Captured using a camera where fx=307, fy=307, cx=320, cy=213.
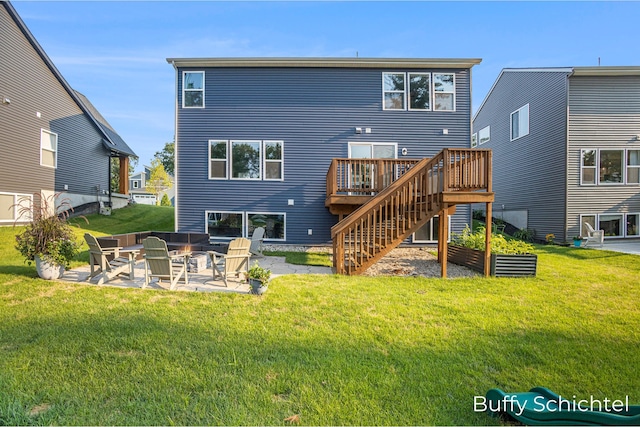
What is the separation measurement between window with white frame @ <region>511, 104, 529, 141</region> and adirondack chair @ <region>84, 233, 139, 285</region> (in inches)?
682

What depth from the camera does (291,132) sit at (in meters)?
12.2

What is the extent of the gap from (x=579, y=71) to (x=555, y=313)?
12.7 meters

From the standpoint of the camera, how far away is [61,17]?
8.90m

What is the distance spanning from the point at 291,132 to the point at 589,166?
12499 mm

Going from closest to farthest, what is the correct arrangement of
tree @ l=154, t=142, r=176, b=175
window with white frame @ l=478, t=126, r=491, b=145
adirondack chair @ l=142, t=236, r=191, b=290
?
adirondack chair @ l=142, t=236, r=191, b=290 → window with white frame @ l=478, t=126, r=491, b=145 → tree @ l=154, t=142, r=176, b=175

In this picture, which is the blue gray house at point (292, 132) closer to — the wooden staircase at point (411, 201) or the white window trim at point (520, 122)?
the wooden staircase at point (411, 201)

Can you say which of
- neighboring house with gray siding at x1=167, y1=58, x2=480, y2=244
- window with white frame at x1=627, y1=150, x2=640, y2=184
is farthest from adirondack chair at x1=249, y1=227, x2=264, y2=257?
window with white frame at x1=627, y1=150, x2=640, y2=184

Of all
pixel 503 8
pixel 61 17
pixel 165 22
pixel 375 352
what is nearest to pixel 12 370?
pixel 375 352

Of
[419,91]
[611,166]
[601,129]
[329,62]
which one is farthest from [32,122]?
[611,166]

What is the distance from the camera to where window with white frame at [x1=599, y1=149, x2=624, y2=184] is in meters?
12.9

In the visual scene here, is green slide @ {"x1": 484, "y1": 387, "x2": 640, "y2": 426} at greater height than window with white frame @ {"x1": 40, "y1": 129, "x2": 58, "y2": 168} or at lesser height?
lesser

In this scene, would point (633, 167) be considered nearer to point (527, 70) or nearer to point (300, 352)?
point (527, 70)

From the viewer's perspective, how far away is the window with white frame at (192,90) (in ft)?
40.0

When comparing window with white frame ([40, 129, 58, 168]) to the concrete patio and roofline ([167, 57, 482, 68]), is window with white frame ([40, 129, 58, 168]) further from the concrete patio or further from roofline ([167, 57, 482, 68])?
the concrete patio
